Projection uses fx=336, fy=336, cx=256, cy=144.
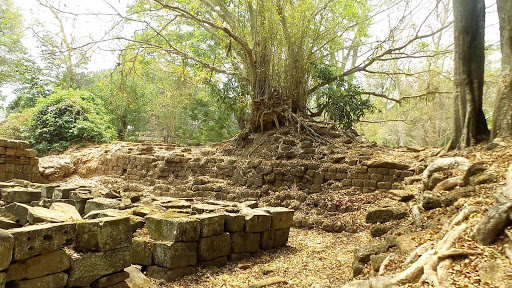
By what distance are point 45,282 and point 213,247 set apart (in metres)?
2.16

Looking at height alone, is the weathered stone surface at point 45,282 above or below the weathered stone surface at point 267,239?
above

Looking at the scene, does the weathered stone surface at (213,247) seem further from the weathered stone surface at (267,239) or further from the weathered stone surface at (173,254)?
the weathered stone surface at (267,239)

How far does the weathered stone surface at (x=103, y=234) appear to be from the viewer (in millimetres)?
3326

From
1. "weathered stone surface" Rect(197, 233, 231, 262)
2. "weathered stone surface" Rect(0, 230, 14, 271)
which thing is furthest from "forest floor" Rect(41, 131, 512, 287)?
"weathered stone surface" Rect(0, 230, 14, 271)

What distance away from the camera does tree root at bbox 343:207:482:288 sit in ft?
8.41

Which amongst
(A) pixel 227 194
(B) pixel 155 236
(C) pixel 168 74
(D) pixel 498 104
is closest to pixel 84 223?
(B) pixel 155 236

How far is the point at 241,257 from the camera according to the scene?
16.7 ft

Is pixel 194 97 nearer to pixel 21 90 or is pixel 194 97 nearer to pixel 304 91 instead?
pixel 21 90

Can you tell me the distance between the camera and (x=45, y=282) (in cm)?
299

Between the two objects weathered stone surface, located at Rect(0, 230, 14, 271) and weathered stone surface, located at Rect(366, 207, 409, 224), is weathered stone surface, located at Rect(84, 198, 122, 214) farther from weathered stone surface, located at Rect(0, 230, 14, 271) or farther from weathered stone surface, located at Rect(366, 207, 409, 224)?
weathered stone surface, located at Rect(366, 207, 409, 224)

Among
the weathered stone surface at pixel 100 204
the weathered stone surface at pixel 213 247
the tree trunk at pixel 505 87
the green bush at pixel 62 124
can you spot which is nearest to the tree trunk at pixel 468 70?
the tree trunk at pixel 505 87

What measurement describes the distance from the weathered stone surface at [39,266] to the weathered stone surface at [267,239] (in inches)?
119

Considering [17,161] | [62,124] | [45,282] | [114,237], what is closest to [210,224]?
[114,237]

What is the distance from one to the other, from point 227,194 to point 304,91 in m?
4.20
